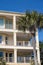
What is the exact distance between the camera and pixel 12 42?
140ft

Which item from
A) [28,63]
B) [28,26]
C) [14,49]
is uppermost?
[28,26]

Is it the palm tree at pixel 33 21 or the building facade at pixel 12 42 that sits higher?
the palm tree at pixel 33 21

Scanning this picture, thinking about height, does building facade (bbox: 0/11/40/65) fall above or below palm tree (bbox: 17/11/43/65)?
below

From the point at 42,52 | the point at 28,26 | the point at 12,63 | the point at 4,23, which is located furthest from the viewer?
the point at 42,52

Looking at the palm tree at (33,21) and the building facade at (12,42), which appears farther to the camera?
the building facade at (12,42)

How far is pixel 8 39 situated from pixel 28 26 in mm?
9005

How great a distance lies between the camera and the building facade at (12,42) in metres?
40.1

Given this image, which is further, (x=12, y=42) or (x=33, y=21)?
(x=12, y=42)

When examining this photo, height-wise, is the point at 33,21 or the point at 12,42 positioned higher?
the point at 33,21

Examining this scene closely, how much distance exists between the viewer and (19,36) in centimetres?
4416

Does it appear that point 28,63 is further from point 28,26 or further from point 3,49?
point 28,26

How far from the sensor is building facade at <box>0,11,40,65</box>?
40.1 meters

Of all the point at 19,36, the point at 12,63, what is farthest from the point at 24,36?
the point at 12,63

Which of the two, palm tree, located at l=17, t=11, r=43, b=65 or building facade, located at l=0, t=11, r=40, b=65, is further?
building facade, located at l=0, t=11, r=40, b=65
